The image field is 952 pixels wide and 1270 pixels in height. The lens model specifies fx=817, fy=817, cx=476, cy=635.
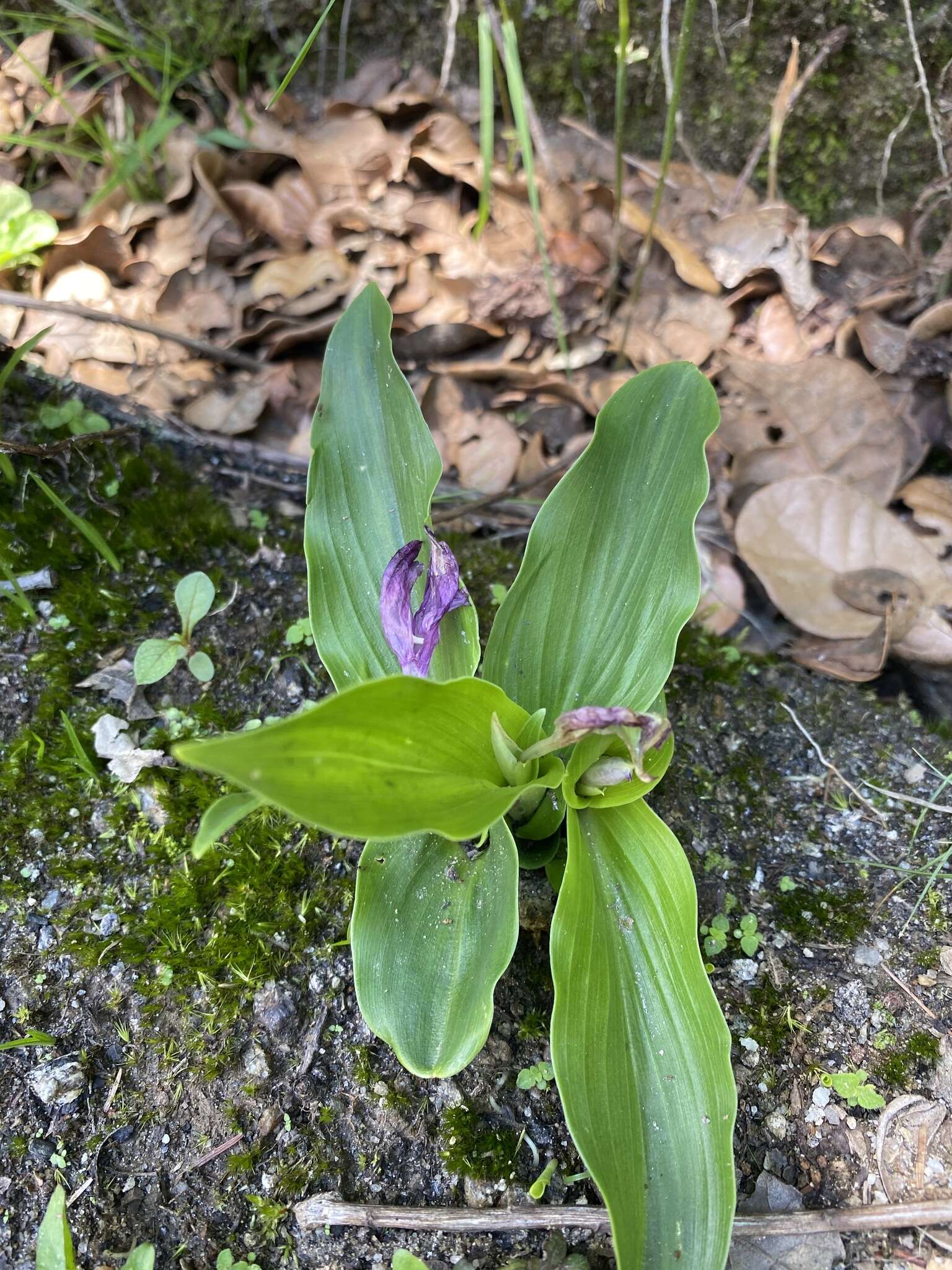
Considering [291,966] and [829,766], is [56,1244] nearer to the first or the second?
[291,966]

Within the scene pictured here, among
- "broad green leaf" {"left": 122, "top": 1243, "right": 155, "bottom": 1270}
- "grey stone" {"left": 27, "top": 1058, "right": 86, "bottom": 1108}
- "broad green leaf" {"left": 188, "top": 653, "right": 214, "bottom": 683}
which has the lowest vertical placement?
"broad green leaf" {"left": 122, "top": 1243, "right": 155, "bottom": 1270}

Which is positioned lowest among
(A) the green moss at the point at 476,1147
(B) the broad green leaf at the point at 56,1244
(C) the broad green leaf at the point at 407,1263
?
(C) the broad green leaf at the point at 407,1263

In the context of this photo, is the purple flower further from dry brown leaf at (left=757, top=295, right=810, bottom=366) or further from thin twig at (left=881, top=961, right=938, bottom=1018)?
dry brown leaf at (left=757, top=295, right=810, bottom=366)

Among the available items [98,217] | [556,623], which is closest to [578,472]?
[556,623]

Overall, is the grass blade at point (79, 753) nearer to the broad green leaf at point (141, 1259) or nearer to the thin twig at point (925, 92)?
the broad green leaf at point (141, 1259)

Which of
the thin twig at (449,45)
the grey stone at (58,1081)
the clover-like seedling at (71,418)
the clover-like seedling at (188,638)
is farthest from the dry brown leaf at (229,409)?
the grey stone at (58,1081)

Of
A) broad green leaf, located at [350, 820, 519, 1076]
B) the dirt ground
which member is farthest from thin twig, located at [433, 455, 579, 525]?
broad green leaf, located at [350, 820, 519, 1076]
